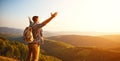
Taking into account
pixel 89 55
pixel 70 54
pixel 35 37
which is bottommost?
pixel 70 54

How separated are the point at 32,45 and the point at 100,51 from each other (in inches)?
5730

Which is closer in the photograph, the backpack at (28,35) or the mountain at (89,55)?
the backpack at (28,35)

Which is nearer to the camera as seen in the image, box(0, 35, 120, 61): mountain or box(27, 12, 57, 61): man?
box(27, 12, 57, 61): man

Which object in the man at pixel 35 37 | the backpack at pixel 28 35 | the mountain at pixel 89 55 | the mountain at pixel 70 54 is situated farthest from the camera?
the mountain at pixel 89 55

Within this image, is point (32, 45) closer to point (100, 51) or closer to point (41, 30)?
point (41, 30)

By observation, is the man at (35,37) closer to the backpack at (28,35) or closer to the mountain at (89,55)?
the backpack at (28,35)

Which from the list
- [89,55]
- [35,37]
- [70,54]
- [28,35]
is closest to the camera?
[28,35]

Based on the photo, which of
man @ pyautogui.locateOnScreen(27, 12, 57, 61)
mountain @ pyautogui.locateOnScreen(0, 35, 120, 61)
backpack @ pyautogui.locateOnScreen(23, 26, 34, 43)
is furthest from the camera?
mountain @ pyautogui.locateOnScreen(0, 35, 120, 61)

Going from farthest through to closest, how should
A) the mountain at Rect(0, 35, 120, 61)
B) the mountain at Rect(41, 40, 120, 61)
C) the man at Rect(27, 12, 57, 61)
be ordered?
the mountain at Rect(41, 40, 120, 61) → the mountain at Rect(0, 35, 120, 61) → the man at Rect(27, 12, 57, 61)

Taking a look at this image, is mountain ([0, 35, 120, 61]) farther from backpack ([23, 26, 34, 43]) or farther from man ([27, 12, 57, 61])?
backpack ([23, 26, 34, 43])

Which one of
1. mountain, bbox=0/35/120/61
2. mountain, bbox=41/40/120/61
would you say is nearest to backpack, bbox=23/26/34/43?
mountain, bbox=0/35/120/61

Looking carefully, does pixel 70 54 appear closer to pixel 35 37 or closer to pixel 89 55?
pixel 89 55

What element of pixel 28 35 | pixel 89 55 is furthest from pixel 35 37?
pixel 89 55

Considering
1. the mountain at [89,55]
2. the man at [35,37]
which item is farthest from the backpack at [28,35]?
the mountain at [89,55]
